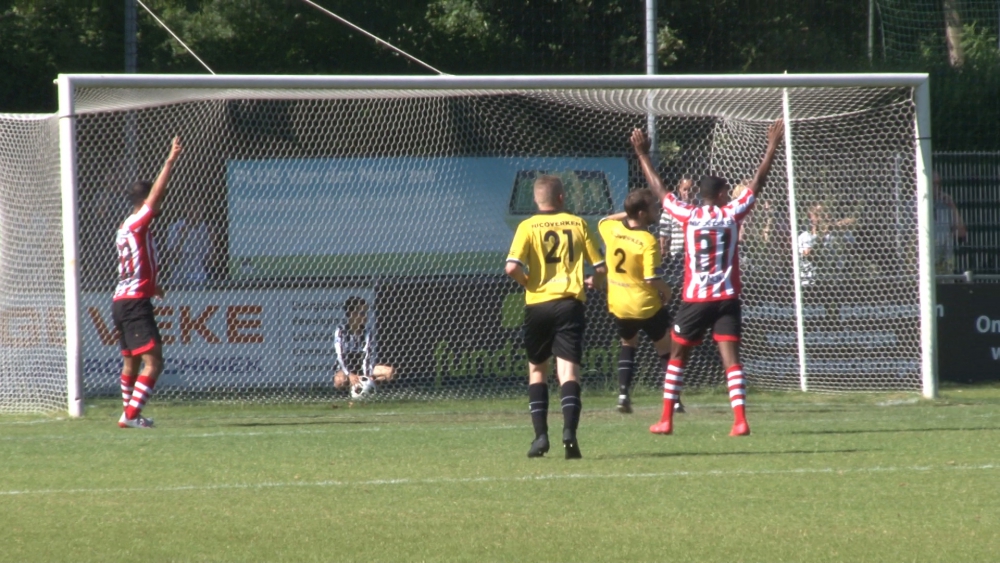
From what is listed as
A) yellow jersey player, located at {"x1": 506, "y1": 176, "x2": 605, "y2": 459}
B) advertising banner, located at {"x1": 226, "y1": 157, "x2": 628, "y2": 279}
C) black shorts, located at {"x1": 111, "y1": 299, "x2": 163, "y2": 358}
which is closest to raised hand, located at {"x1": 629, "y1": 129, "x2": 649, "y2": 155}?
yellow jersey player, located at {"x1": 506, "y1": 176, "x2": 605, "y2": 459}

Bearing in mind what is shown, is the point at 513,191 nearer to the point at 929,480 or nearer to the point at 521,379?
the point at 521,379

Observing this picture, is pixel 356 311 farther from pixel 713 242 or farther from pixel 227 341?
pixel 713 242

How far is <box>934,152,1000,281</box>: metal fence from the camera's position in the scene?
14.9 metres

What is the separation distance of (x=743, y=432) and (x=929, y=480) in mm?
2238

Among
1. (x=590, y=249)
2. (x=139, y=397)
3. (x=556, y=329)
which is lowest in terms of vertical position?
(x=139, y=397)

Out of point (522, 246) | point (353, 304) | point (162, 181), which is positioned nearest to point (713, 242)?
point (522, 246)

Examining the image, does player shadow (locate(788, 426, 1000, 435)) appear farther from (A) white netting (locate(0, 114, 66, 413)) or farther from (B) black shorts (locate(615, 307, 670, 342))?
(A) white netting (locate(0, 114, 66, 413))

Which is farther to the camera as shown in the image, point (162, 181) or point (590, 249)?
point (162, 181)

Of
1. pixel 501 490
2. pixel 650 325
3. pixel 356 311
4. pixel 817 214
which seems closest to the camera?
pixel 501 490

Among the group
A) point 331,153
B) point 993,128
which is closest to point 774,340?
point 331,153

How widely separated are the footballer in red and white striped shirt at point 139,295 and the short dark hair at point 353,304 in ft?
9.87

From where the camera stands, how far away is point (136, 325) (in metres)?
10.9

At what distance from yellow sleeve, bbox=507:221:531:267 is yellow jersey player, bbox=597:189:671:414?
102 inches

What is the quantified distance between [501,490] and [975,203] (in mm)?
9391
